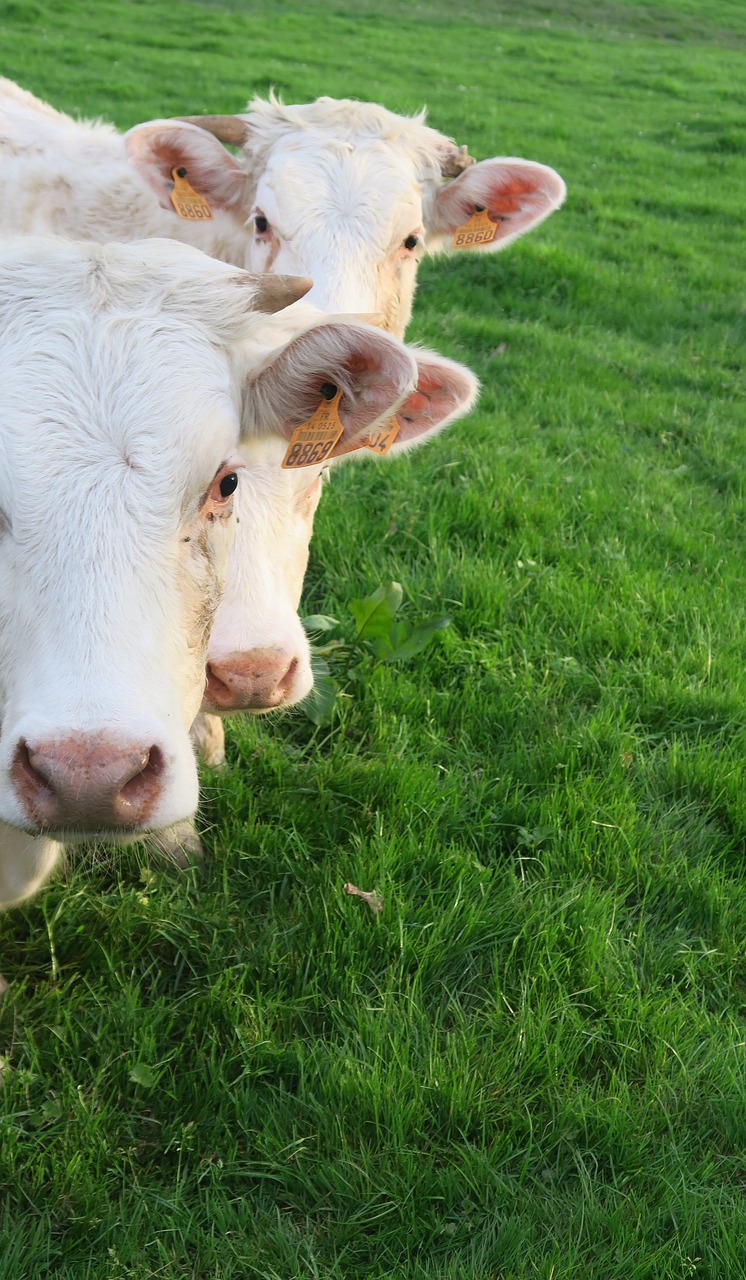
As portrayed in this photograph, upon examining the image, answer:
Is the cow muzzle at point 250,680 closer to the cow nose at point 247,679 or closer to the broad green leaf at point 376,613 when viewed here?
the cow nose at point 247,679

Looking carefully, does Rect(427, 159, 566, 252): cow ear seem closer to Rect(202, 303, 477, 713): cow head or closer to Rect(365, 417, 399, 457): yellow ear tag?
Rect(202, 303, 477, 713): cow head

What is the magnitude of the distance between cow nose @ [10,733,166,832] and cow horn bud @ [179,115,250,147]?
3.23m

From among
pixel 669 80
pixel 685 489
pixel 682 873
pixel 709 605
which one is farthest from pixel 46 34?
pixel 682 873

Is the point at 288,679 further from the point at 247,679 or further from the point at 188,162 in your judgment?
the point at 188,162

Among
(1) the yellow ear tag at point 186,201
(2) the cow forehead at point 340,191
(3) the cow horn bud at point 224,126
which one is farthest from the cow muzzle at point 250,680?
(3) the cow horn bud at point 224,126

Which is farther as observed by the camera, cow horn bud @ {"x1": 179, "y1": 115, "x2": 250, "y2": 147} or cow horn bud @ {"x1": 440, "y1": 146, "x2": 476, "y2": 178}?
cow horn bud @ {"x1": 440, "y1": 146, "x2": 476, "y2": 178}

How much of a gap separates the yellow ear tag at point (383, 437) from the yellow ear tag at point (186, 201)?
169cm

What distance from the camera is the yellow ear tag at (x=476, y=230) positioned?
4.52 meters

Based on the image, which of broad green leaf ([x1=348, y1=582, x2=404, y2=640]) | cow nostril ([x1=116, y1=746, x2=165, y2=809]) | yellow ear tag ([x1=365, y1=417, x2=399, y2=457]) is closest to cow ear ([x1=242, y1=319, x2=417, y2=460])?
yellow ear tag ([x1=365, y1=417, x2=399, y2=457])

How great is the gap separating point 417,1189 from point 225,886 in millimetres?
988

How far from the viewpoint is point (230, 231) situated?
14.2ft

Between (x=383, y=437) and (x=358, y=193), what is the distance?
4.06 feet

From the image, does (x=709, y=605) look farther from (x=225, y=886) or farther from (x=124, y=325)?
(x=124, y=325)

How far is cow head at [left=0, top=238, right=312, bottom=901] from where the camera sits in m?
1.74
